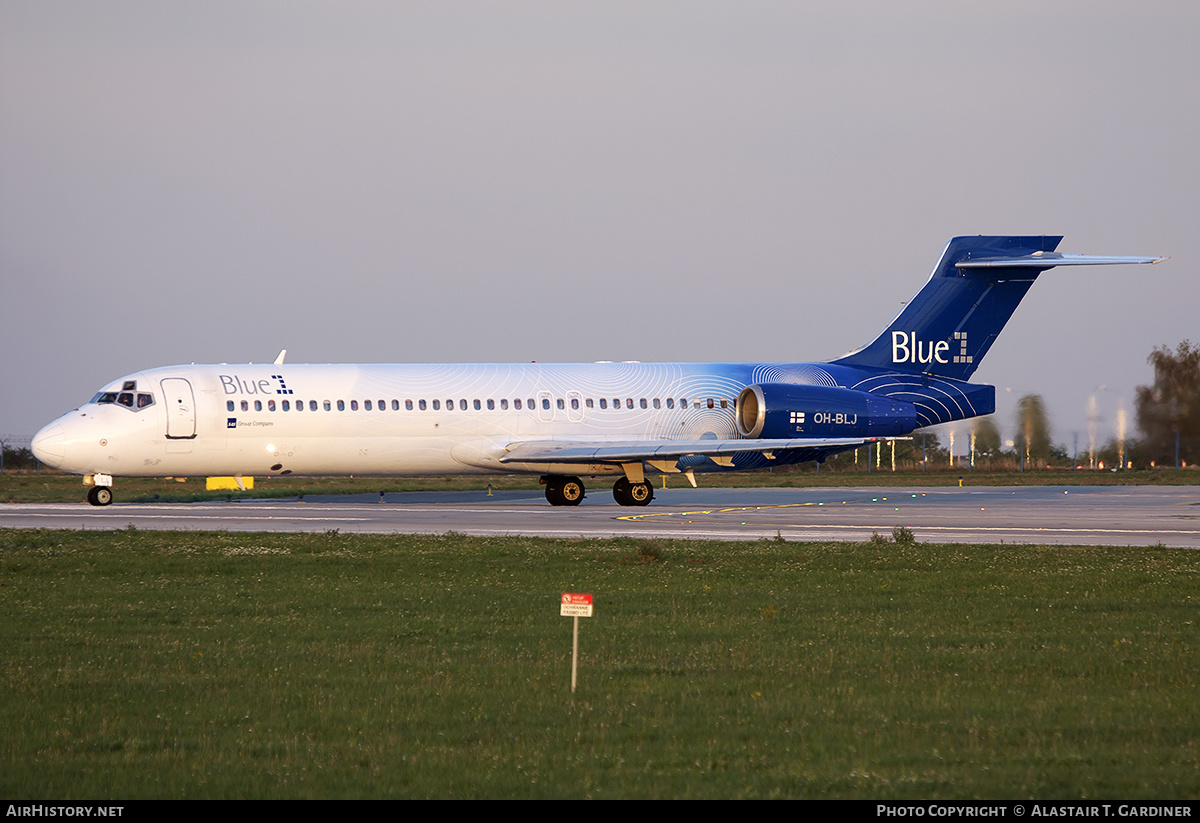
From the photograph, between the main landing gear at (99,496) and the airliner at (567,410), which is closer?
the airliner at (567,410)

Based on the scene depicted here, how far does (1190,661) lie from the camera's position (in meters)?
11.4

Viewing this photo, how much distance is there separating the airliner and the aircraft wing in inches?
2.6

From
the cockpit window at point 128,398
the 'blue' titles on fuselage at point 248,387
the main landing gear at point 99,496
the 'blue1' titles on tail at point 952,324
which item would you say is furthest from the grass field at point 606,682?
the 'blue1' titles on tail at point 952,324

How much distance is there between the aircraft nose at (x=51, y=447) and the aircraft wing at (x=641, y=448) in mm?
12051

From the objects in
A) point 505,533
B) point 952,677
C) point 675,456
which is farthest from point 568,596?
point 675,456

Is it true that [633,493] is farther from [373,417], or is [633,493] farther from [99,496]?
[99,496]

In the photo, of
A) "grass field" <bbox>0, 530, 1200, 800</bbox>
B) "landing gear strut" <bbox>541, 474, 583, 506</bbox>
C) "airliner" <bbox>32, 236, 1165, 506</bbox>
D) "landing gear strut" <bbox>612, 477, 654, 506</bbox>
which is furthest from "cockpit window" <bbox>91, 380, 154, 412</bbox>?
"grass field" <bbox>0, 530, 1200, 800</bbox>

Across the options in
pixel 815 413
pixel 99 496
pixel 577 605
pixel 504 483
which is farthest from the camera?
pixel 504 483

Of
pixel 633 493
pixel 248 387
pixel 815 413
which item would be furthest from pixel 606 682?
pixel 815 413

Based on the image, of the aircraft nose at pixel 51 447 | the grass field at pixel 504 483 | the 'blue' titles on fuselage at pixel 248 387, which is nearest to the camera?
the aircraft nose at pixel 51 447

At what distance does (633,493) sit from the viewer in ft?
124

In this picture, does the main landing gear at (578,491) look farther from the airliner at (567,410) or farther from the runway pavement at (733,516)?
the runway pavement at (733,516)

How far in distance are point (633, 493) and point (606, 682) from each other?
27.1 meters

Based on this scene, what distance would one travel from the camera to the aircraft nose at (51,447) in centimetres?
3391
